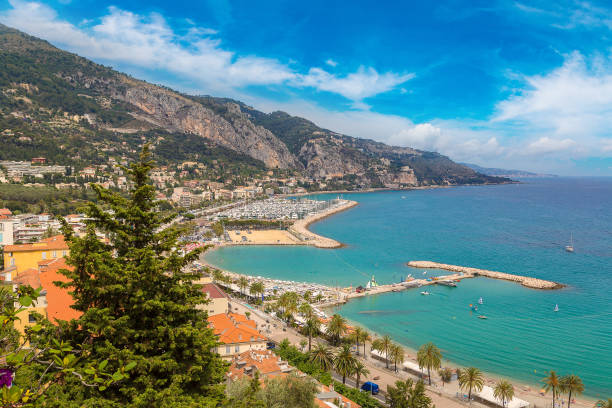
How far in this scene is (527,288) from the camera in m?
31.1

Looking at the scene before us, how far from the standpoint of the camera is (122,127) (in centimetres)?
9900

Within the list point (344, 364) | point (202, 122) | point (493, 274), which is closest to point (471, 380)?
point (344, 364)

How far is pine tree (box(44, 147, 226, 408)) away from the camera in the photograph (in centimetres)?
415

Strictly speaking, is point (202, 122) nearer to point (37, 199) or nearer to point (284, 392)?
point (37, 199)

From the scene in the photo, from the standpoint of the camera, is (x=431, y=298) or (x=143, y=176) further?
(x=431, y=298)

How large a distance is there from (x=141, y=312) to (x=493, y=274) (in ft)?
120

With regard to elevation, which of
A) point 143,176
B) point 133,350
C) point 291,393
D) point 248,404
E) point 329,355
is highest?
point 143,176

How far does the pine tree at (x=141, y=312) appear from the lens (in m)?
4.15

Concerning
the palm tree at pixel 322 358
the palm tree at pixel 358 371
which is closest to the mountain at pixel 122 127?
the palm tree at pixel 322 358

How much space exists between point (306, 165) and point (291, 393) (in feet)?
504

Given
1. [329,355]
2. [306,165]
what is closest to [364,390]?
[329,355]

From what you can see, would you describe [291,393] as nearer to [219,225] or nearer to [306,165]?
[219,225]

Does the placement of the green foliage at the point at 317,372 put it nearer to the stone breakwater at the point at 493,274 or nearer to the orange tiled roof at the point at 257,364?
the orange tiled roof at the point at 257,364

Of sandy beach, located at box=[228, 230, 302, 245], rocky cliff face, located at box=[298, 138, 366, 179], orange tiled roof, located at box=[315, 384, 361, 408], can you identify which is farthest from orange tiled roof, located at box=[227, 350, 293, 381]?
rocky cliff face, located at box=[298, 138, 366, 179]
